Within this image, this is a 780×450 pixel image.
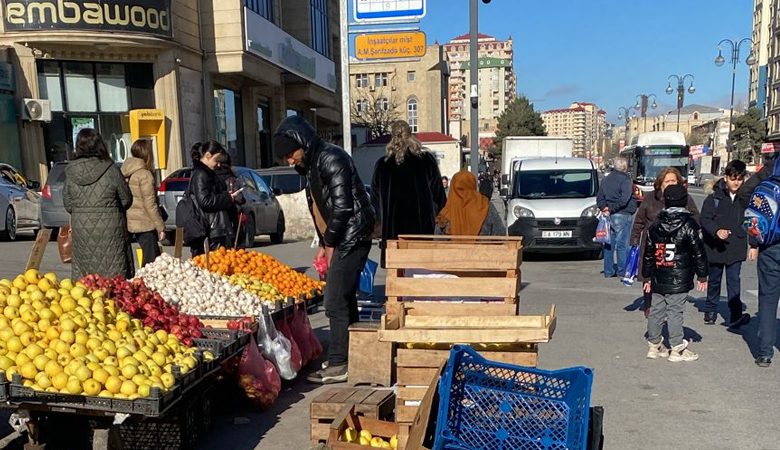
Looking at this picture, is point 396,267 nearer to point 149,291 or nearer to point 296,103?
point 149,291

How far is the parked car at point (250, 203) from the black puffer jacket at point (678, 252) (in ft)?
27.2

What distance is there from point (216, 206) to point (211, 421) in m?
2.95

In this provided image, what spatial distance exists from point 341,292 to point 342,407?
156cm

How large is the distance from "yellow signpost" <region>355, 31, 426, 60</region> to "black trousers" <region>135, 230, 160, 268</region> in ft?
18.5

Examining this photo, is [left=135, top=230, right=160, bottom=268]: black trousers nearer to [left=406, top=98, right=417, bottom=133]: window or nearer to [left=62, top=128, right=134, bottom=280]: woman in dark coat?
[left=62, top=128, right=134, bottom=280]: woman in dark coat

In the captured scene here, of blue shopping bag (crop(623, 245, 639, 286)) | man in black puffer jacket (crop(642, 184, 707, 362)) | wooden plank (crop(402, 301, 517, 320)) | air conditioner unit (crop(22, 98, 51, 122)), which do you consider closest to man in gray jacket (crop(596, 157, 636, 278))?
blue shopping bag (crop(623, 245, 639, 286))

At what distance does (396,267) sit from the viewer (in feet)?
14.0

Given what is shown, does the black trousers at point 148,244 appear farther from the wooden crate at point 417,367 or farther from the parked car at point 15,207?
the parked car at point 15,207

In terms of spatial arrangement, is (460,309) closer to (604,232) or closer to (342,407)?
(342,407)

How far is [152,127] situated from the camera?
1823 cm

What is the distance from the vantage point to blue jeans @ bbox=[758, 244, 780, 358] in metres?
5.34

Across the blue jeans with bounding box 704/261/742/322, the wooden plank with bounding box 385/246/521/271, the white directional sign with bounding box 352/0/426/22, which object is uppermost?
the white directional sign with bounding box 352/0/426/22

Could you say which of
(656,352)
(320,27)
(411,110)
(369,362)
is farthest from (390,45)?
(411,110)

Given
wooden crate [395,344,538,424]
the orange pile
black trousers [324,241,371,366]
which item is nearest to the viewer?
wooden crate [395,344,538,424]
